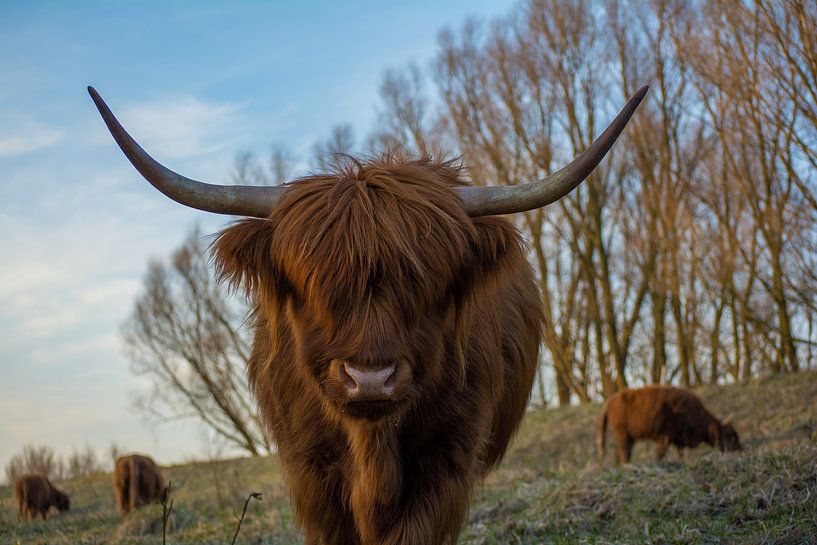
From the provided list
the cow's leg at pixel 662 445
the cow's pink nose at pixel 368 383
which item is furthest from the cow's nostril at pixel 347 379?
the cow's leg at pixel 662 445

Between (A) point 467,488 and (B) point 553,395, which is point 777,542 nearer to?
(A) point 467,488

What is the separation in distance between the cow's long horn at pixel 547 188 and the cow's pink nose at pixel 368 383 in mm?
913

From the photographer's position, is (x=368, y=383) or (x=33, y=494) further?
(x=33, y=494)

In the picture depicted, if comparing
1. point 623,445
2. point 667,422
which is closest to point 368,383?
point 667,422

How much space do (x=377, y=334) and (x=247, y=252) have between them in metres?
0.74

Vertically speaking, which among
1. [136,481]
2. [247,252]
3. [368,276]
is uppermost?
[247,252]

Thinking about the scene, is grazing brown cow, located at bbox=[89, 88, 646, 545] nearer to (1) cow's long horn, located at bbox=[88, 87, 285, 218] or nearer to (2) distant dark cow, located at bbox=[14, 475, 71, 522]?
(1) cow's long horn, located at bbox=[88, 87, 285, 218]

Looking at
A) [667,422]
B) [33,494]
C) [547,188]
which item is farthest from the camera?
[667,422]

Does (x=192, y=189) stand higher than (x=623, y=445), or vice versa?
(x=192, y=189)

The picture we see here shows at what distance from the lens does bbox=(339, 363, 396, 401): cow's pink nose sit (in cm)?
277

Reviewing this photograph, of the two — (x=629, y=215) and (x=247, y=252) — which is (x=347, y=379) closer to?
(x=247, y=252)

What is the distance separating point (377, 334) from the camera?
288cm

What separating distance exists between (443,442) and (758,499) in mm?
2242

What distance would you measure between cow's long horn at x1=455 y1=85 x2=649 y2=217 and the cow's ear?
2.70 feet
